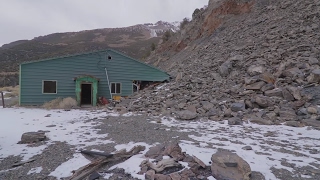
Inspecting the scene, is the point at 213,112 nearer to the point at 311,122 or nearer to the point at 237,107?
the point at 237,107

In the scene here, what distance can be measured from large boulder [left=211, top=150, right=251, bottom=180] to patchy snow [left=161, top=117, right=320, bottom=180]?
35 centimetres

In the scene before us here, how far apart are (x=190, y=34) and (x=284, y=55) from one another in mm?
13916

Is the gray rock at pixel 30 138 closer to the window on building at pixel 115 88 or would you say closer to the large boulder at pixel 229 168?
the large boulder at pixel 229 168

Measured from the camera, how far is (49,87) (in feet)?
48.1

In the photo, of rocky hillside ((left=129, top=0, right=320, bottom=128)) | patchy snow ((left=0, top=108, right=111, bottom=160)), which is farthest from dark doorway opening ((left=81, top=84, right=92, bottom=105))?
patchy snow ((left=0, top=108, right=111, bottom=160))

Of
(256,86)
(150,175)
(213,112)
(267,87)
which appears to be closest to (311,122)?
(267,87)

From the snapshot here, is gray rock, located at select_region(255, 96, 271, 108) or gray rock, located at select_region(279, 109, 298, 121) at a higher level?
gray rock, located at select_region(255, 96, 271, 108)

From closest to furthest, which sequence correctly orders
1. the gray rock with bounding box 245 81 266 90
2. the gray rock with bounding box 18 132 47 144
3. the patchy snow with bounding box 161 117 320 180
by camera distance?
the patchy snow with bounding box 161 117 320 180 < the gray rock with bounding box 18 132 47 144 < the gray rock with bounding box 245 81 266 90

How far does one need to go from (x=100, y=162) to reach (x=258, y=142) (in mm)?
4221

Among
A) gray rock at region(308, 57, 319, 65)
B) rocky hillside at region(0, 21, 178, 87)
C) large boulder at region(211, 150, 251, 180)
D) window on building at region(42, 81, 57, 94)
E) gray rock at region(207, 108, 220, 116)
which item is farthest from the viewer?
rocky hillside at region(0, 21, 178, 87)

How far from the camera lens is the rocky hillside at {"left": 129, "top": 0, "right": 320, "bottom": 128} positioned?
920cm

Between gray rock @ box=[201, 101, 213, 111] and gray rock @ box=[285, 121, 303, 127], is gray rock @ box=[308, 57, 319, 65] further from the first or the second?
gray rock @ box=[201, 101, 213, 111]

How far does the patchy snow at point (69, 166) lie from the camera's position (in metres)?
4.16

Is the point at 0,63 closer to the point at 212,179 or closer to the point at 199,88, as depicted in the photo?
the point at 199,88
